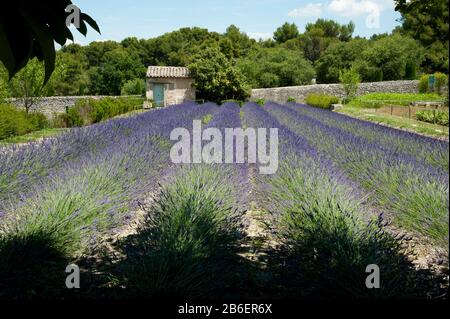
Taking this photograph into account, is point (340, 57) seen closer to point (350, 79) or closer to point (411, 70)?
point (411, 70)

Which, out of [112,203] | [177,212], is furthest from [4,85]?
[177,212]

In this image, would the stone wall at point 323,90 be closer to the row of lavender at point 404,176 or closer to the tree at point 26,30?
the row of lavender at point 404,176

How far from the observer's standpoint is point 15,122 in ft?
39.4

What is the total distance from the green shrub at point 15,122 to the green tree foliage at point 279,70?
2354 centimetres

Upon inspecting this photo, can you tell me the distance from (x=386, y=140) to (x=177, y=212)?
186 inches

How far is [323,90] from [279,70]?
4910 millimetres

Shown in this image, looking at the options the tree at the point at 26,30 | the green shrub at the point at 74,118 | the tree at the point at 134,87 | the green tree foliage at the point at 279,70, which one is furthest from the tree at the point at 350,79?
the tree at the point at 26,30

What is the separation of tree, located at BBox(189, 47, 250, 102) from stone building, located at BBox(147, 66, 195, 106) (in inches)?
28.3

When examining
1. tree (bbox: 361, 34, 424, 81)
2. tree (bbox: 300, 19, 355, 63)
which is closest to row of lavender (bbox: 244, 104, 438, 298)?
tree (bbox: 361, 34, 424, 81)

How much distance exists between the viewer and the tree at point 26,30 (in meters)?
1.31

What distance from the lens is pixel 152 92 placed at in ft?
94.3

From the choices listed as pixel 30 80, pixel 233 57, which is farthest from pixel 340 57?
pixel 30 80
